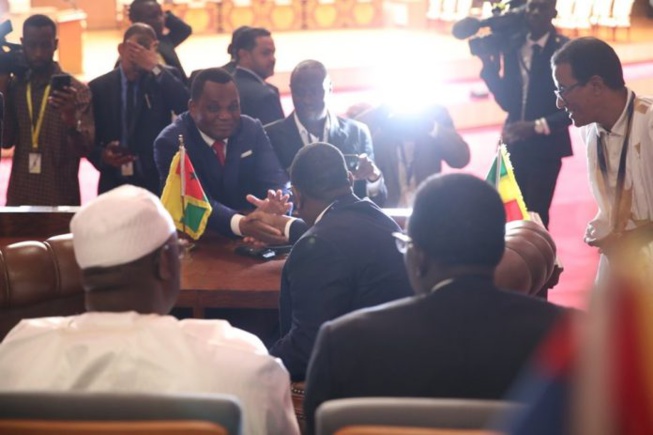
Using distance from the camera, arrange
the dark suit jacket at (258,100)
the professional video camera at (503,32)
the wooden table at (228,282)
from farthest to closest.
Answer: the professional video camera at (503,32)
the dark suit jacket at (258,100)
the wooden table at (228,282)

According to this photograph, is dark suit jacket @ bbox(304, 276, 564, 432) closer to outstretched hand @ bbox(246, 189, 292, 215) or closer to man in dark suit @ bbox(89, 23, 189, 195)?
outstretched hand @ bbox(246, 189, 292, 215)

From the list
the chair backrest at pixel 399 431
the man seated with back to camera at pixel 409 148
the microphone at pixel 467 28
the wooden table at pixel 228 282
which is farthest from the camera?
the microphone at pixel 467 28

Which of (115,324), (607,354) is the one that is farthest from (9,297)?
(607,354)

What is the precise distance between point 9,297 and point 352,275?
106cm

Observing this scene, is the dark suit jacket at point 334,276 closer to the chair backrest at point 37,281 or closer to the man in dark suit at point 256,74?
the chair backrest at point 37,281

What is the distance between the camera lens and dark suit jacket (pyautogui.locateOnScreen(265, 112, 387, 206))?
201 inches

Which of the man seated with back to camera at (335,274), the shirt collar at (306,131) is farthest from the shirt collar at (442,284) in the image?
the shirt collar at (306,131)

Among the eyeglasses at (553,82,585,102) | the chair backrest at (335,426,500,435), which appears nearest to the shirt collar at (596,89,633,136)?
the eyeglasses at (553,82,585,102)

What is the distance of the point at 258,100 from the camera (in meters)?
5.83

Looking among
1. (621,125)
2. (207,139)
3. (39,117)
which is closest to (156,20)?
(39,117)

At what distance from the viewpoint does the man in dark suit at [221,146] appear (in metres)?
4.61

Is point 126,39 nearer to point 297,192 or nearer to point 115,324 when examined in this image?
point 297,192

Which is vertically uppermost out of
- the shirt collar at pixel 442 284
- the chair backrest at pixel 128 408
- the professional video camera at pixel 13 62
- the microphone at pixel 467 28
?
the shirt collar at pixel 442 284

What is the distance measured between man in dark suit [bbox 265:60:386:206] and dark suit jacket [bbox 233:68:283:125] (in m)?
0.65
